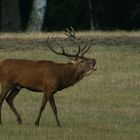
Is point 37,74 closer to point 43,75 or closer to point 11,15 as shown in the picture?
point 43,75

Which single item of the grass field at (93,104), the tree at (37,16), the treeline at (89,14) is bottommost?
the grass field at (93,104)

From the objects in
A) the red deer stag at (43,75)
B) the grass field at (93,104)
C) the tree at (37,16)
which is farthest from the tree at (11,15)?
the red deer stag at (43,75)

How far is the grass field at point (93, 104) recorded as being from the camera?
15.7 m

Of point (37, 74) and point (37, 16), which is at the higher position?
point (37, 16)

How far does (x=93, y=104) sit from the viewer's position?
20.7m

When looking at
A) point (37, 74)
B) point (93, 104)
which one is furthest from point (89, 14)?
point (37, 74)

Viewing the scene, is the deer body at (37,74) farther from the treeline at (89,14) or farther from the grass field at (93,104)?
the treeline at (89,14)

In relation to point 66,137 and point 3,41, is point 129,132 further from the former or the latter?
point 3,41

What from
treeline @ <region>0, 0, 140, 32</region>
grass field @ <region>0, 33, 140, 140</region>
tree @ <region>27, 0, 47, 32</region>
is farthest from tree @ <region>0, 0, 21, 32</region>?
grass field @ <region>0, 33, 140, 140</region>

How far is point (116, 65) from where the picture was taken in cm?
2697

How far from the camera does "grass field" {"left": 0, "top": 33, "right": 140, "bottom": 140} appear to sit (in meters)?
15.7

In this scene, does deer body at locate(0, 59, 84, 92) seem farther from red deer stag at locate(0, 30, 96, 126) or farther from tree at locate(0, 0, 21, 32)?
tree at locate(0, 0, 21, 32)

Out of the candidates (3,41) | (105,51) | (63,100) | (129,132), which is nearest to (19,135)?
(129,132)

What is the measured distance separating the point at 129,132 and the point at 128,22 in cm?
3680
